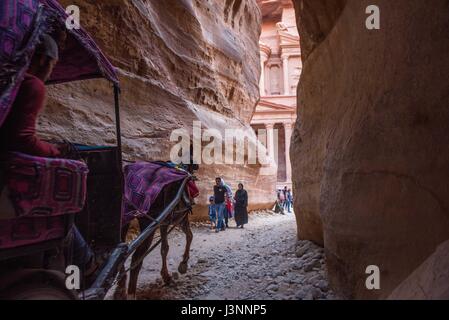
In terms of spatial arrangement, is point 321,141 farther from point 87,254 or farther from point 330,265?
point 87,254

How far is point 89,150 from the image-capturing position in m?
3.22

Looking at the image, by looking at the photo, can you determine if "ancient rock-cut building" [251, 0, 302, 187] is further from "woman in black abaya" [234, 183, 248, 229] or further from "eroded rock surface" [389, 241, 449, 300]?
"eroded rock surface" [389, 241, 449, 300]

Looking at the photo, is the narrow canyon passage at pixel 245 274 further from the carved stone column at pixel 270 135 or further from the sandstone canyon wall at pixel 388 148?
the carved stone column at pixel 270 135

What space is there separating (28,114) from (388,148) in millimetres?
2832

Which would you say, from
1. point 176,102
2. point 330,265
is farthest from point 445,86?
point 176,102

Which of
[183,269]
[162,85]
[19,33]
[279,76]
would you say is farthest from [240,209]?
[279,76]

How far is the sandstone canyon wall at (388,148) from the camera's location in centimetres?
220

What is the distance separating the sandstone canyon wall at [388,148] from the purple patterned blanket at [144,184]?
2.18 metres

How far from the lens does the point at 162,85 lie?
985 centimetres

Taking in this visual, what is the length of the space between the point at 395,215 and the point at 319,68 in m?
3.35

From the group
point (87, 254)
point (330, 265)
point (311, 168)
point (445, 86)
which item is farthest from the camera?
point (311, 168)

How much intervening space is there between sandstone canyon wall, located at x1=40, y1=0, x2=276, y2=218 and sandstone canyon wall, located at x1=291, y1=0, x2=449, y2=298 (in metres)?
6.22

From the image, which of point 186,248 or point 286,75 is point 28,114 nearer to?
point 186,248
